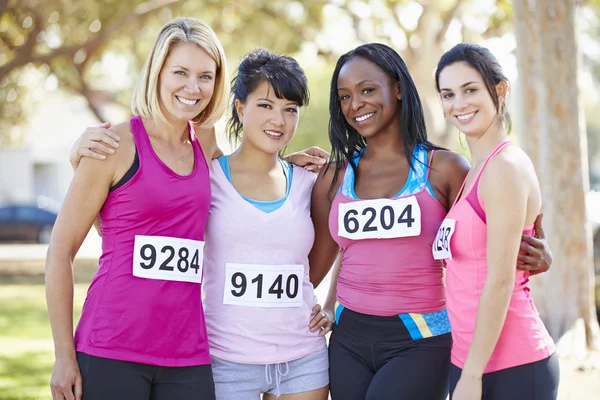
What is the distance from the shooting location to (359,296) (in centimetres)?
320

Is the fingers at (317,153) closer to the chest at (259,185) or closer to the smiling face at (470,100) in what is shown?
the chest at (259,185)

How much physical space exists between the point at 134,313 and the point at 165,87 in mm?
930

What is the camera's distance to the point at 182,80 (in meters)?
3.10

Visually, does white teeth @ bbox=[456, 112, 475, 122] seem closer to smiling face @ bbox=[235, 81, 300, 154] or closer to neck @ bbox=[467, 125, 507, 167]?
neck @ bbox=[467, 125, 507, 167]

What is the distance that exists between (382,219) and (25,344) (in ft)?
22.9

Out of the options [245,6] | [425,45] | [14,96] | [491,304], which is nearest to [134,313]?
[491,304]

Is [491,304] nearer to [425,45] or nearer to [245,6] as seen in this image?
[425,45]

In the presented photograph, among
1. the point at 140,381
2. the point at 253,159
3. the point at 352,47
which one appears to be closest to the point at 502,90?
the point at 253,159

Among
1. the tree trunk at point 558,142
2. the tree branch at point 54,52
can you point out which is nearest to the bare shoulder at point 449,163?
the tree trunk at point 558,142

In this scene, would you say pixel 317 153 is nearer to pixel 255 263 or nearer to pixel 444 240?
pixel 255 263

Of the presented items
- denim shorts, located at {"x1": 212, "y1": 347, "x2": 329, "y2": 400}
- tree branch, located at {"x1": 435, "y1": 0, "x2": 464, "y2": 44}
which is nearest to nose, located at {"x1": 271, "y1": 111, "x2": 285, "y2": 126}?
denim shorts, located at {"x1": 212, "y1": 347, "x2": 329, "y2": 400}

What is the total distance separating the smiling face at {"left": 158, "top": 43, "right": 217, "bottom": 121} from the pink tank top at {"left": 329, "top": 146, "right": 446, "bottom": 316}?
32.6 inches

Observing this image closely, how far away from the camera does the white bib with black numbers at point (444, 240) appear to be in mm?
2824

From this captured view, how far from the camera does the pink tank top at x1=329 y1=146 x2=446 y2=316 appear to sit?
10.3 ft
